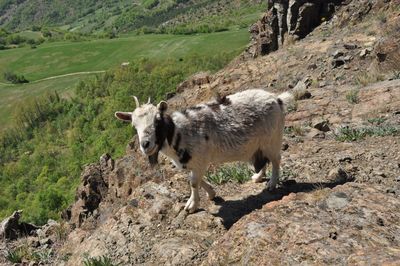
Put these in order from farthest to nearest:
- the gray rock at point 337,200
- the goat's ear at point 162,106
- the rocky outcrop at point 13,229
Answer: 1. the rocky outcrop at point 13,229
2. the goat's ear at point 162,106
3. the gray rock at point 337,200

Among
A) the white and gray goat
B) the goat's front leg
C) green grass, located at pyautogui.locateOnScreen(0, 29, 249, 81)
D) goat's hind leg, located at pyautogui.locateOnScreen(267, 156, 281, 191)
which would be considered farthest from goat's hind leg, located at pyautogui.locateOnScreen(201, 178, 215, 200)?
green grass, located at pyautogui.locateOnScreen(0, 29, 249, 81)

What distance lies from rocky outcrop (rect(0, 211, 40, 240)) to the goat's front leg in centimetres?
758

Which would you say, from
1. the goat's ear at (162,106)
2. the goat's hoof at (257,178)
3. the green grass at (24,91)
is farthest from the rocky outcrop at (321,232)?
the green grass at (24,91)

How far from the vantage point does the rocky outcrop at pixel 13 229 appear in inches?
547

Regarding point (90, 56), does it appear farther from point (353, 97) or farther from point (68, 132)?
point (353, 97)

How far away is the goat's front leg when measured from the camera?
8.63m

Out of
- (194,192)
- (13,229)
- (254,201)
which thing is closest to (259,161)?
(254,201)

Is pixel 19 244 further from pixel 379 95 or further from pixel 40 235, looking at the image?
pixel 379 95

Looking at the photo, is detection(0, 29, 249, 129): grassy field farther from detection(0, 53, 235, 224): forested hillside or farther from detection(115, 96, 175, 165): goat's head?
detection(115, 96, 175, 165): goat's head

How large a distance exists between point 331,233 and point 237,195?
12.1 ft

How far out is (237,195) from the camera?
31.2 feet

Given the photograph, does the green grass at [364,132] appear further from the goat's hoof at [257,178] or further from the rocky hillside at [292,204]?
the goat's hoof at [257,178]

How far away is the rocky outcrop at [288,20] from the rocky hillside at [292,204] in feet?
48.5

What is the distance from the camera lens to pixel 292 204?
7.06 m
